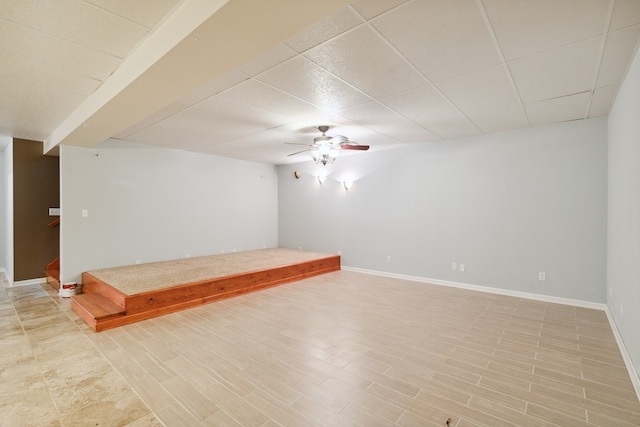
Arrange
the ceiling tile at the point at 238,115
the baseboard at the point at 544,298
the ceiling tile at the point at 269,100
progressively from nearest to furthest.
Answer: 1. the baseboard at the point at 544,298
2. the ceiling tile at the point at 269,100
3. the ceiling tile at the point at 238,115

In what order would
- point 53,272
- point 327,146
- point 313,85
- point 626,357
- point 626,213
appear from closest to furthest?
1. point 626,357
2. point 626,213
3. point 313,85
4. point 327,146
5. point 53,272

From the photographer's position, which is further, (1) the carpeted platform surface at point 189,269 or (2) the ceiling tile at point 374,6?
(1) the carpeted platform surface at point 189,269

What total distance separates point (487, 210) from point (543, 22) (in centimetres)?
348

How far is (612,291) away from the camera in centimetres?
359

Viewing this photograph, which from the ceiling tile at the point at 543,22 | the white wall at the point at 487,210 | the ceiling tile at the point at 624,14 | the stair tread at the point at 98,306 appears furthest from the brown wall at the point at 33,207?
the ceiling tile at the point at 624,14

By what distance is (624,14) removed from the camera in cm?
190

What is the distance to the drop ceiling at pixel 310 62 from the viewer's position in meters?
1.87

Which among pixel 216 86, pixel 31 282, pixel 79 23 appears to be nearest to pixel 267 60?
pixel 216 86

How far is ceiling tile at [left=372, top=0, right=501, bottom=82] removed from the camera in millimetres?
1903

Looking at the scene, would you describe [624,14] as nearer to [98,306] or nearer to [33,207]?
[98,306]

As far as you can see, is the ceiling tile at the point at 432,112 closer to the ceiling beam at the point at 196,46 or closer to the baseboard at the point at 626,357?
the ceiling beam at the point at 196,46

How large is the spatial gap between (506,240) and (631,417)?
3143mm

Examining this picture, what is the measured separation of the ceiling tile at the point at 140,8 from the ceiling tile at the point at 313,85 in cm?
96

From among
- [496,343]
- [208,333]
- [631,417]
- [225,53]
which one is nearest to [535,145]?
[496,343]
